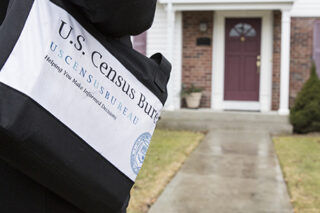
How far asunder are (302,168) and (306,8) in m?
5.21

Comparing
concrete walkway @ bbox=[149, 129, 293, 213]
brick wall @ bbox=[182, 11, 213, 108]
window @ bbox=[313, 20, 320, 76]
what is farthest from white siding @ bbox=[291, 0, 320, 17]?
concrete walkway @ bbox=[149, 129, 293, 213]

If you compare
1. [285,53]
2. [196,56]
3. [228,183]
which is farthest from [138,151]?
[196,56]

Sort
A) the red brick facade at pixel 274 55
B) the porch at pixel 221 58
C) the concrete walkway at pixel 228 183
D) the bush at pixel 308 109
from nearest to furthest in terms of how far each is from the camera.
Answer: the concrete walkway at pixel 228 183, the bush at pixel 308 109, the porch at pixel 221 58, the red brick facade at pixel 274 55

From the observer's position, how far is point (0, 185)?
0.96 metres

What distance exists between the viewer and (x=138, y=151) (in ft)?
3.45

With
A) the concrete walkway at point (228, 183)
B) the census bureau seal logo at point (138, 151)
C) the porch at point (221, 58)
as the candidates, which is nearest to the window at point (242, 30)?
the porch at point (221, 58)

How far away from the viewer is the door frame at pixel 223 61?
32.5ft

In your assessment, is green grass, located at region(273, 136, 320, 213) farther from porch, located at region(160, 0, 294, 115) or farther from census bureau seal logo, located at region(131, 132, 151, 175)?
census bureau seal logo, located at region(131, 132, 151, 175)

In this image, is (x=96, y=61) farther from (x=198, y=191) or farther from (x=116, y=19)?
(x=198, y=191)

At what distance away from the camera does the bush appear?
8680 millimetres

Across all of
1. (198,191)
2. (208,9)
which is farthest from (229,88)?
(198,191)

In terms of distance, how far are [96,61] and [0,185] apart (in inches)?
13.6

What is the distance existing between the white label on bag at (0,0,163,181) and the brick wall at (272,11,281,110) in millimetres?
9240

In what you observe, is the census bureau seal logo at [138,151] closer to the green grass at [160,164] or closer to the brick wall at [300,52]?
the green grass at [160,164]
